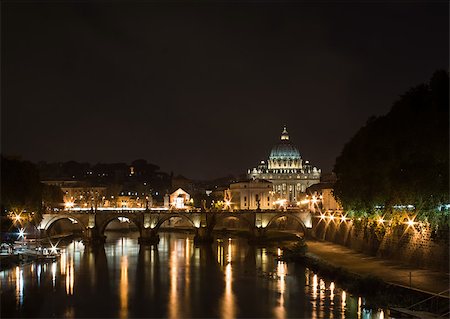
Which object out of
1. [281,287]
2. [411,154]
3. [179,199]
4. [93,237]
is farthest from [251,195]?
[411,154]

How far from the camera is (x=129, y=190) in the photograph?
129625 millimetres

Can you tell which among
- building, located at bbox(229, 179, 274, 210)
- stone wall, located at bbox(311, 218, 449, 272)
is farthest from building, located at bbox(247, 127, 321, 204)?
stone wall, located at bbox(311, 218, 449, 272)

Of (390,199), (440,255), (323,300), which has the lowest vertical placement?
(323,300)

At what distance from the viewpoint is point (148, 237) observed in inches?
2493

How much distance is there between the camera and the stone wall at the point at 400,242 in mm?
30297

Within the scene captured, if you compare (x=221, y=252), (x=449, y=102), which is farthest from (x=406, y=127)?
(x=221, y=252)

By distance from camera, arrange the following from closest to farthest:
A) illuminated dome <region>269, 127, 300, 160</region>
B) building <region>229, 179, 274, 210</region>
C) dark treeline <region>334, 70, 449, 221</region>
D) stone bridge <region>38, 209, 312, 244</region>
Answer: dark treeline <region>334, 70, 449, 221</region> < stone bridge <region>38, 209, 312, 244</region> < building <region>229, 179, 274, 210</region> < illuminated dome <region>269, 127, 300, 160</region>

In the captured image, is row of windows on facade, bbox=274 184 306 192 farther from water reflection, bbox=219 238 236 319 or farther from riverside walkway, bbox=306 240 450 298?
water reflection, bbox=219 238 236 319

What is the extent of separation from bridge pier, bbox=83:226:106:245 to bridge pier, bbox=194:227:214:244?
829 cm

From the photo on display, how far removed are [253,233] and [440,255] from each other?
1355 inches

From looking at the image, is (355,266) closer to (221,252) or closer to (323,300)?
(323,300)

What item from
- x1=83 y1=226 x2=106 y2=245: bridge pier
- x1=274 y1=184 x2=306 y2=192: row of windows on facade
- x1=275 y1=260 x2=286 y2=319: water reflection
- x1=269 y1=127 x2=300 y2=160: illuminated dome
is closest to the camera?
x1=275 y1=260 x2=286 y2=319: water reflection

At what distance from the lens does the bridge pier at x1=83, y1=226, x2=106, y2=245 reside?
2445 inches

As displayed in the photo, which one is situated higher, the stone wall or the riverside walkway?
the stone wall
